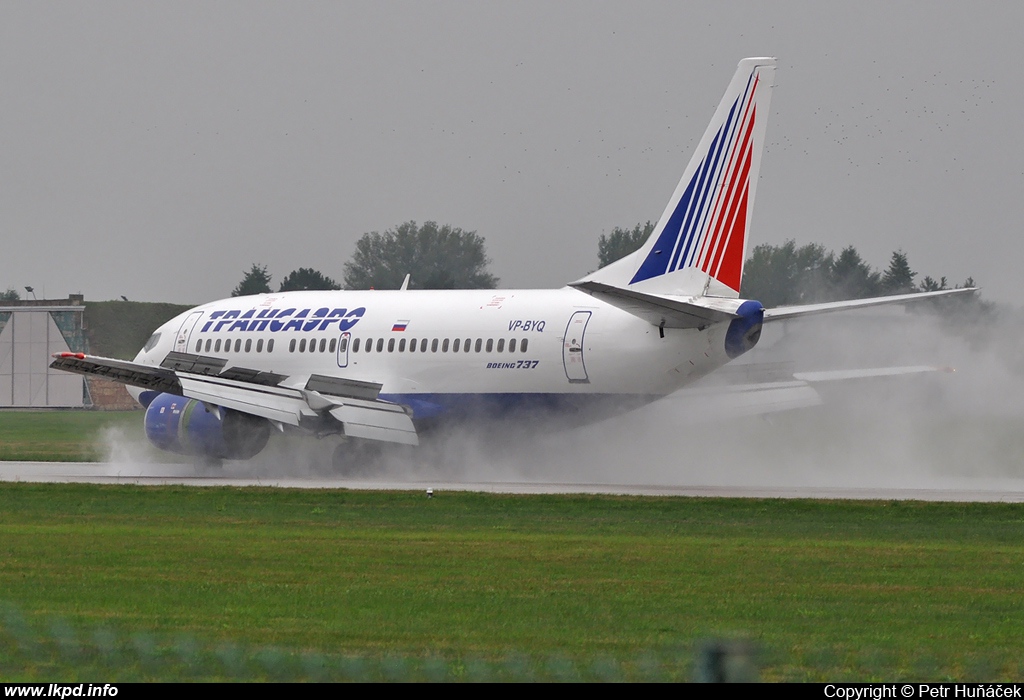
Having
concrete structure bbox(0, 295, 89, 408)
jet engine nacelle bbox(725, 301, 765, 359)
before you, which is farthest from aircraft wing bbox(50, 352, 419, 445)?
concrete structure bbox(0, 295, 89, 408)

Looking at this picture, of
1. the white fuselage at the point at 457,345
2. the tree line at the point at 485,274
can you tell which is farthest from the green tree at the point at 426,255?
the white fuselage at the point at 457,345

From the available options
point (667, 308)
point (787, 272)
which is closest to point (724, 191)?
point (667, 308)

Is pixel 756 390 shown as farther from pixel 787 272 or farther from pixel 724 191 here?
pixel 787 272

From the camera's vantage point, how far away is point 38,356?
298 feet

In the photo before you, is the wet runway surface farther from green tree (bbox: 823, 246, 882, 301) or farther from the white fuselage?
green tree (bbox: 823, 246, 882, 301)

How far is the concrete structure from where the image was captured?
90375 mm

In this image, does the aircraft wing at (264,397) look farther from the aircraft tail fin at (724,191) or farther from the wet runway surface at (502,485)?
the aircraft tail fin at (724,191)

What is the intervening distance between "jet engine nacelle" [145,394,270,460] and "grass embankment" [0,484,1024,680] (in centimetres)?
787

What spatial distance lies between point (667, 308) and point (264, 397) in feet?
34.9

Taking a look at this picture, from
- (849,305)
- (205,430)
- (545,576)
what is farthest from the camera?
(205,430)

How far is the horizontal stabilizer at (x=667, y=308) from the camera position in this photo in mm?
26891

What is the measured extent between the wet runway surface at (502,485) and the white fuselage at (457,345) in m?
2.11

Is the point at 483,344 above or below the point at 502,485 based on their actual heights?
above

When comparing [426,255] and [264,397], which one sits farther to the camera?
[426,255]
